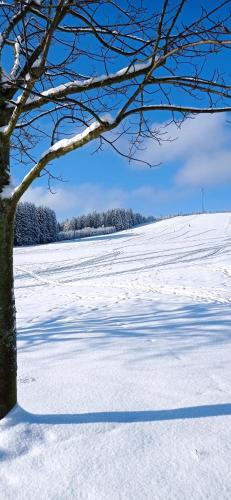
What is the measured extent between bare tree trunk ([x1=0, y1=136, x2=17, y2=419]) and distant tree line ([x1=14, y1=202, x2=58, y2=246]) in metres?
54.8

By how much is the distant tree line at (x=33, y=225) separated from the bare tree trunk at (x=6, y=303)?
5476cm

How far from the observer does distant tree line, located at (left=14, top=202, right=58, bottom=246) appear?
59.5 m

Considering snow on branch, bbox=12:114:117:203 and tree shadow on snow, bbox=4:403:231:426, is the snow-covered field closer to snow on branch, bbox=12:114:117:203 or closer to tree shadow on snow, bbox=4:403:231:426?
tree shadow on snow, bbox=4:403:231:426

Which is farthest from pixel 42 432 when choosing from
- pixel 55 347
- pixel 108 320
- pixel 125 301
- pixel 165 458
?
pixel 125 301

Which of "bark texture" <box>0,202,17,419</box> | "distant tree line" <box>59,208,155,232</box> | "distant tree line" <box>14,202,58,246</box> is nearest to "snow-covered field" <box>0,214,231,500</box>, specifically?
"bark texture" <box>0,202,17,419</box>

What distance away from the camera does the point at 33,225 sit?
6275cm

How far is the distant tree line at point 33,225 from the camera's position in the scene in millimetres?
59497

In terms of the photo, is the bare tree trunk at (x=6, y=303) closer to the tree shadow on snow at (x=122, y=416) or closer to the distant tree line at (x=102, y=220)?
the tree shadow on snow at (x=122, y=416)

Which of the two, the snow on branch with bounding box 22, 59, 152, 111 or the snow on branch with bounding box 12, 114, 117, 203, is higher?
the snow on branch with bounding box 22, 59, 152, 111

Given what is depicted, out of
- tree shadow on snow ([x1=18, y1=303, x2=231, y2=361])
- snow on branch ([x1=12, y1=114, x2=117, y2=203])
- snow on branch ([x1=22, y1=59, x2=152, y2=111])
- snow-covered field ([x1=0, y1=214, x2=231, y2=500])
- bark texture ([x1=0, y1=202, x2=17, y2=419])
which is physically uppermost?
snow on branch ([x1=22, y1=59, x2=152, y2=111])

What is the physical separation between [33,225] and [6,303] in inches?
2441

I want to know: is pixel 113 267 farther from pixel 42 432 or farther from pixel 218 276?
pixel 42 432

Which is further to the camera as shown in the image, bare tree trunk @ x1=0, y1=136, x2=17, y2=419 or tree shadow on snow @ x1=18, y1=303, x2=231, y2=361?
tree shadow on snow @ x1=18, y1=303, x2=231, y2=361

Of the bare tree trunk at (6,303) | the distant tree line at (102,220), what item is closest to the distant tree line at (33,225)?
the distant tree line at (102,220)
